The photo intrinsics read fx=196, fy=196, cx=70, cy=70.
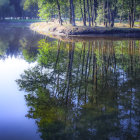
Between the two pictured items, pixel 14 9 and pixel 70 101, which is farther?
pixel 14 9

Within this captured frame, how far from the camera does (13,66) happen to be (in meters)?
15.4

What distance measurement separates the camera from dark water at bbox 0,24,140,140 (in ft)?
21.3

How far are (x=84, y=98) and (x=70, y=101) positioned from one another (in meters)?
0.74

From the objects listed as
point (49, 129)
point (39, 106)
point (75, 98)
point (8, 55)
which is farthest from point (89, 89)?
point (8, 55)

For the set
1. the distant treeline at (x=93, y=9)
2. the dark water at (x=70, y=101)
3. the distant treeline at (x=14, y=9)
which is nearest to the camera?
the dark water at (x=70, y=101)

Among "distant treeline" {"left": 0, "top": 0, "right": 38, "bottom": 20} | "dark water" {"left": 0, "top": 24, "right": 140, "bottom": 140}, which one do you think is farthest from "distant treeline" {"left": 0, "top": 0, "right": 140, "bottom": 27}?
"distant treeline" {"left": 0, "top": 0, "right": 38, "bottom": 20}

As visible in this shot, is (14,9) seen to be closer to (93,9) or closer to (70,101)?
(93,9)

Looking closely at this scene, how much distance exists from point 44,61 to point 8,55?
491 centimetres

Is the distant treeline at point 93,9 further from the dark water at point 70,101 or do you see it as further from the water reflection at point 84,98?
the dark water at point 70,101

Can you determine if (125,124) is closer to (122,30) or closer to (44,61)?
(44,61)

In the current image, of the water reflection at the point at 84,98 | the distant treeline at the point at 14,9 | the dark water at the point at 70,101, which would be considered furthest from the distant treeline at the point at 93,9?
the distant treeline at the point at 14,9

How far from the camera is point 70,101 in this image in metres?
8.70

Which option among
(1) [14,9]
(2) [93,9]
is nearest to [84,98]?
(2) [93,9]

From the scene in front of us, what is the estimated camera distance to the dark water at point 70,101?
648 cm
